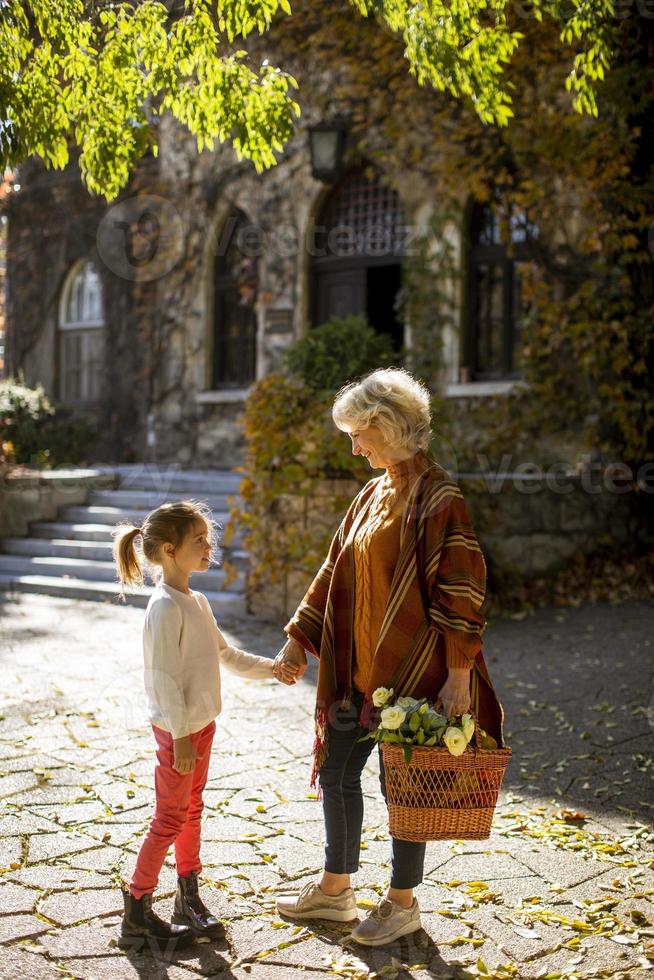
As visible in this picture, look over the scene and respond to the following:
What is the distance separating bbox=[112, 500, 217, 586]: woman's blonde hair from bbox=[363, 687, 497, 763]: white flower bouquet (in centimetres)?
76

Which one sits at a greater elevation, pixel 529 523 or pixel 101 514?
pixel 529 523

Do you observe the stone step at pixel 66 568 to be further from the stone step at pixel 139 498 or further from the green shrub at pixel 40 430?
the green shrub at pixel 40 430

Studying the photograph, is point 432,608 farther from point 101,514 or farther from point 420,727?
point 101,514

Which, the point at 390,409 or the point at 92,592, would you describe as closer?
the point at 390,409

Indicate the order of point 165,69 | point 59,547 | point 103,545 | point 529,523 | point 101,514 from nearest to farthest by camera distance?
→ point 165,69, point 529,523, point 103,545, point 59,547, point 101,514

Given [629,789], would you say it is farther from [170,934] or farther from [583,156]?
[583,156]

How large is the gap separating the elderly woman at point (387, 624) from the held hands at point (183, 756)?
423 mm

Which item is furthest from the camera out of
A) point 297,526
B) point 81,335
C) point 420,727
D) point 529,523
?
point 81,335

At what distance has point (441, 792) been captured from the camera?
9.21ft

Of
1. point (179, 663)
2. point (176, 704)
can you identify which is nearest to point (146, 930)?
point (176, 704)

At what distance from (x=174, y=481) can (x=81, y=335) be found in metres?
5.75

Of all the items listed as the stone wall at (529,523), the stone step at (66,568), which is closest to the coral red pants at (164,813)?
the stone wall at (529,523)

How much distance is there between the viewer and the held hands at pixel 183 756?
2842 millimetres

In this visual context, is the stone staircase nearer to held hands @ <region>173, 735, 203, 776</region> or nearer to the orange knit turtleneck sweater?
the orange knit turtleneck sweater
